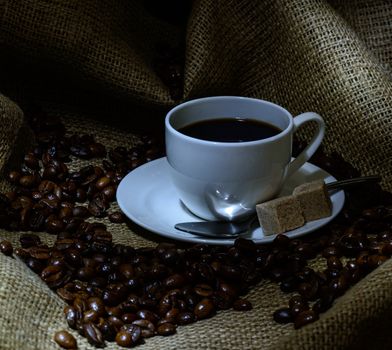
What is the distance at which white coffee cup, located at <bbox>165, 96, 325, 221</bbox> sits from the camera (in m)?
1.48

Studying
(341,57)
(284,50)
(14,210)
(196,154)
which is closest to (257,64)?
(284,50)

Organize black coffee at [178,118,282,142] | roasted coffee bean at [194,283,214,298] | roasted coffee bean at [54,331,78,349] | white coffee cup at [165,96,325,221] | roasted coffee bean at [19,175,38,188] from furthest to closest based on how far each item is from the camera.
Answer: roasted coffee bean at [19,175,38,188], black coffee at [178,118,282,142], white coffee cup at [165,96,325,221], roasted coffee bean at [194,283,214,298], roasted coffee bean at [54,331,78,349]

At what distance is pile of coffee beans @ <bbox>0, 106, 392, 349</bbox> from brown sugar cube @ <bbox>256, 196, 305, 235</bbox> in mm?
33

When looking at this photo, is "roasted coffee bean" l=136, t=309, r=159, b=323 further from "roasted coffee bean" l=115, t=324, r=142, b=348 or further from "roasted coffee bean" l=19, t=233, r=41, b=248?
"roasted coffee bean" l=19, t=233, r=41, b=248

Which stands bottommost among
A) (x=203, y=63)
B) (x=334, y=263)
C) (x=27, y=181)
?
(x=27, y=181)

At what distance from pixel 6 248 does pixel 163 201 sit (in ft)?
1.15

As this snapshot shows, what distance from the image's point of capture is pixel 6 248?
140cm

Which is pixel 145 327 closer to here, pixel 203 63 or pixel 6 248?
pixel 6 248

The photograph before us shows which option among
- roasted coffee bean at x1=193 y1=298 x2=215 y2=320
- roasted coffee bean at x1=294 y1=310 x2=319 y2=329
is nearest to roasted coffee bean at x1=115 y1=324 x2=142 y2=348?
roasted coffee bean at x1=193 y1=298 x2=215 y2=320

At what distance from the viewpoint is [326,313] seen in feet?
4.08

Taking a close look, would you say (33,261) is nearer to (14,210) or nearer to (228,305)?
(14,210)

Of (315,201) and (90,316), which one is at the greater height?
(315,201)

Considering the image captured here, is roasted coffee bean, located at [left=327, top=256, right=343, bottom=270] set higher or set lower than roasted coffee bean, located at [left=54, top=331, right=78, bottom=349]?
higher

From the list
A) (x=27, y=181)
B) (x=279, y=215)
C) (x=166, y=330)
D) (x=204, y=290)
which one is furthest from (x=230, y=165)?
(x=27, y=181)
